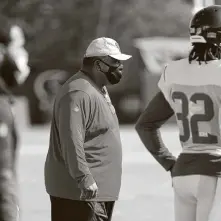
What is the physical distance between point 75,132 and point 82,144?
94mm

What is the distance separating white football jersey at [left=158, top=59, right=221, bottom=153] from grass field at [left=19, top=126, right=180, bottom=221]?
4.94 m

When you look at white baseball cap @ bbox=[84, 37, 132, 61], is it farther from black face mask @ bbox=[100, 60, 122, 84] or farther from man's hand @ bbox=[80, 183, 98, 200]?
man's hand @ bbox=[80, 183, 98, 200]

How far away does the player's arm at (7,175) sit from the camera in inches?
156

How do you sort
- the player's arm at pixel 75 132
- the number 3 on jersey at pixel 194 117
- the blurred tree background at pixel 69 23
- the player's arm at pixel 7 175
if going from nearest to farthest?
the player's arm at pixel 7 175 → the number 3 on jersey at pixel 194 117 → the player's arm at pixel 75 132 → the blurred tree background at pixel 69 23

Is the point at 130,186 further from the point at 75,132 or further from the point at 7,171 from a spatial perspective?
the point at 7,171

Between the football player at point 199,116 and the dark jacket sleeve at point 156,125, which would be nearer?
the football player at point 199,116

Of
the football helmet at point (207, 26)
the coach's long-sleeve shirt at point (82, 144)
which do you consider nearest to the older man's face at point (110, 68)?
the coach's long-sleeve shirt at point (82, 144)

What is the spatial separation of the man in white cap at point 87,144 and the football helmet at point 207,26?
0.51 meters

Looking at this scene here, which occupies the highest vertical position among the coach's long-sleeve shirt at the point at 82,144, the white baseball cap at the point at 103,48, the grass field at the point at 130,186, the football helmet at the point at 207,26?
the football helmet at the point at 207,26

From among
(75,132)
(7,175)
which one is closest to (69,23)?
(75,132)

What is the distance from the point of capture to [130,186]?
12586 mm

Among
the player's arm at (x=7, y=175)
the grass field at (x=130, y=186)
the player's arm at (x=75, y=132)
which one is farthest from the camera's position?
the grass field at (x=130, y=186)

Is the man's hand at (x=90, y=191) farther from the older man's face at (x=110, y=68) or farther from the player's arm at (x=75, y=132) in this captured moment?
the older man's face at (x=110, y=68)

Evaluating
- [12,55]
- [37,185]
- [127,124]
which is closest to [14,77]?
[12,55]
